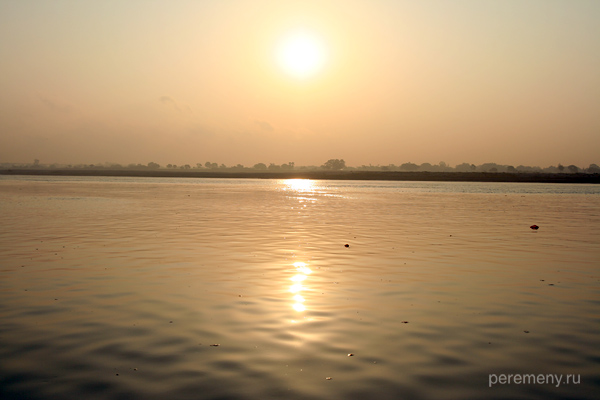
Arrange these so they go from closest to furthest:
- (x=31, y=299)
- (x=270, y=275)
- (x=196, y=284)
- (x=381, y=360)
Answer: (x=381, y=360)
(x=31, y=299)
(x=196, y=284)
(x=270, y=275)

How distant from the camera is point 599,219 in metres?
36.7

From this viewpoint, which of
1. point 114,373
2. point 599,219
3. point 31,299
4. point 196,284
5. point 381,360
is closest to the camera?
point 114,373

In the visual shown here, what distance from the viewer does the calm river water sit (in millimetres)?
7582

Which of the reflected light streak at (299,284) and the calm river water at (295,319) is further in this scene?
A: the reflected light streak at (299,284)

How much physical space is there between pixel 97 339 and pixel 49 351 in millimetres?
865

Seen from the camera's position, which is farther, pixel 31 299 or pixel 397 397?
pixel 31 299

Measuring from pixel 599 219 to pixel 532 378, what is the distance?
34092mm

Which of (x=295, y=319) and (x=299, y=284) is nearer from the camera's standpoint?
(x=295, y=319)

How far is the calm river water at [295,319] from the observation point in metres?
7.58

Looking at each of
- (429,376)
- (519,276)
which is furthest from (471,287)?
(429,376)

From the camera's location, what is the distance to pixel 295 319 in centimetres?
1080

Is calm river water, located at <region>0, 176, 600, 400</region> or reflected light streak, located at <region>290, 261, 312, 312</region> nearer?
calm river water, located at <region>0, 176, 600, 400</region>

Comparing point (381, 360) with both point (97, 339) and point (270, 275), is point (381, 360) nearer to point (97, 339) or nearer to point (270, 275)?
point (97, 339)

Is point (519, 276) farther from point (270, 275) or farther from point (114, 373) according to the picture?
point (114, 373)
